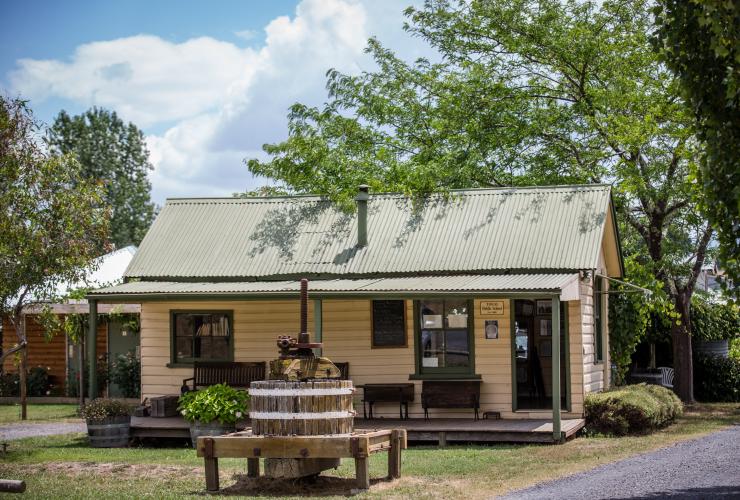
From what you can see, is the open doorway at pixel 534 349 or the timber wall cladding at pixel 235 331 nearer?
the timber wall cladding at pixel 235 331

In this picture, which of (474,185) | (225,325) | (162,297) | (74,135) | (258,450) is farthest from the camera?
(74,135)

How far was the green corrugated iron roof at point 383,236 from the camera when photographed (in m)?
18.4

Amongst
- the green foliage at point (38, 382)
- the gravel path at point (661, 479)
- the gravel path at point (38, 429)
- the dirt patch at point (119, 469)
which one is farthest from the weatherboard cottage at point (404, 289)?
the green foliage at point (38, 382)

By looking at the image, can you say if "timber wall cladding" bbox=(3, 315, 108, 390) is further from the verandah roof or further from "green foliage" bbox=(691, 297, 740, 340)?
"green foliage" bbox=(691, 297, 740, 340)

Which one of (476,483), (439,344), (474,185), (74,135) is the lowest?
(476,483)

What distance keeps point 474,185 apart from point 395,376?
790cm

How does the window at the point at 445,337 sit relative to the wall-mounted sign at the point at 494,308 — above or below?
below

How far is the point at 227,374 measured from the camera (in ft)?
61.8

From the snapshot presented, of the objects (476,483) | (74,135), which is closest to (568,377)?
(476,483)

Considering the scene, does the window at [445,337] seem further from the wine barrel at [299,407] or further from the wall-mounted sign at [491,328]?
the wine barrel at [299,407]

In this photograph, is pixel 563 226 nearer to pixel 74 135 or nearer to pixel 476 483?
pixel 476 483

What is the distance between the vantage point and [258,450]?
11172 millimetres

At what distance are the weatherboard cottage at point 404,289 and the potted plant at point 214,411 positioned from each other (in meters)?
1.65

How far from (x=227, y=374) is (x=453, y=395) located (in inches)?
163
